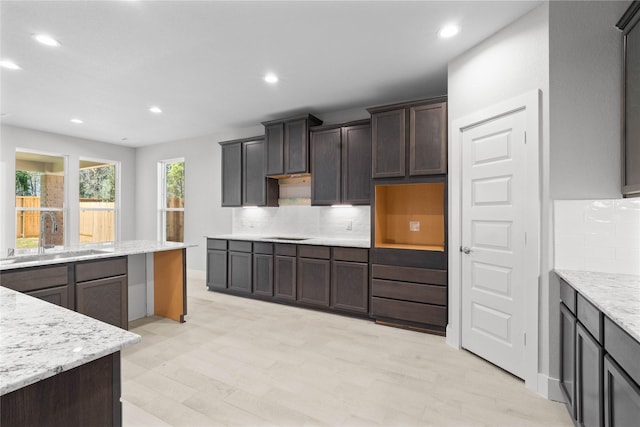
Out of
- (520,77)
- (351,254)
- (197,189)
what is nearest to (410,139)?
(520,77)

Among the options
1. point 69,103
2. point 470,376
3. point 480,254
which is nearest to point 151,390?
point 470,376

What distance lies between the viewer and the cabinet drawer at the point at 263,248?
14.8 feet

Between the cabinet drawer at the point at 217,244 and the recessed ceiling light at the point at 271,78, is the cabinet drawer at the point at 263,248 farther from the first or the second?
the recessed ceiling light at the point at 271,78

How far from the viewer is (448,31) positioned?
102 inches

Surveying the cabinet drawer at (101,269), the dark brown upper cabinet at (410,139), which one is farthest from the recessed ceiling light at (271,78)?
the cabinet drawer at (101,269)

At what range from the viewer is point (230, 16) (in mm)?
2402

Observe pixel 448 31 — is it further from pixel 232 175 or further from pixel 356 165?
pixel 232 175

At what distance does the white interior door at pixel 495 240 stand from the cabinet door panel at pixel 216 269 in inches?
137

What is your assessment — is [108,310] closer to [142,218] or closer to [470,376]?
[470,376]

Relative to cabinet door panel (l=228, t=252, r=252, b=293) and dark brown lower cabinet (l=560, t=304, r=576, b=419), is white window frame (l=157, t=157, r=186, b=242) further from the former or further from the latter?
dark brown lower cabinet (l=560, t=304, r=576, b=419)

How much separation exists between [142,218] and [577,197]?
7587 mm

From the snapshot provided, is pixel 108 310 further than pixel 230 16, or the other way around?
pixel 108 310

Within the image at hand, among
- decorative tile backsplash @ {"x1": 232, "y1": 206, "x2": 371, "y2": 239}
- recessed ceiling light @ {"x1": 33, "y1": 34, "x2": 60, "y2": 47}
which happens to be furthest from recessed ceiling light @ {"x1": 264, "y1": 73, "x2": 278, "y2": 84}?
decorative tile backsplash @ {"x1": 232, "y1": 206, "x2": 371, "y2": 239}

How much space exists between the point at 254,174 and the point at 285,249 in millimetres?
1438
